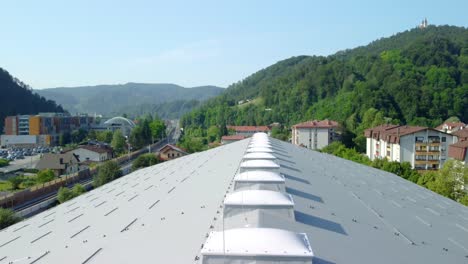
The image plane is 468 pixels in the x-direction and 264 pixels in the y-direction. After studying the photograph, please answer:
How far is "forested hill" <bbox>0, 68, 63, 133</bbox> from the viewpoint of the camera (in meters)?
73.8

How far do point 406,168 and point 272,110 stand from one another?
169 ft

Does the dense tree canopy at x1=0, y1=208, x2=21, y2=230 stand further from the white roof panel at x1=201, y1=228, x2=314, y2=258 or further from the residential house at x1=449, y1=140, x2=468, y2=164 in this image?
the residential house at x1=449, y1=140, x2=468, y2=164

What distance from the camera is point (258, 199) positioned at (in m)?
4.71

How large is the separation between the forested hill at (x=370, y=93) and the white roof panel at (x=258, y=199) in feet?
131

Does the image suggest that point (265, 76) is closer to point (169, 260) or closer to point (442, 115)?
point (442, 115)

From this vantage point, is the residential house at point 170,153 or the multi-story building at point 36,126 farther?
the multi-story building at point 36,126

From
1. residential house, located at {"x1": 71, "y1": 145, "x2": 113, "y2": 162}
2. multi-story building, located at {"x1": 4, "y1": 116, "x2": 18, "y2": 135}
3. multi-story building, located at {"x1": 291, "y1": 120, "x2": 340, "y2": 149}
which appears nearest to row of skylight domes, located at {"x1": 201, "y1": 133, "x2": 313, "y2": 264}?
residential house, located at {"x1": 71, "y1": 145, "x2": 113, "y2": 162}

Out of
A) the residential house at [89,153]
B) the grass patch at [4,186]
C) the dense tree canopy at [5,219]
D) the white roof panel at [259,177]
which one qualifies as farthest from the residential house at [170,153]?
the white roof panel at [259,177]

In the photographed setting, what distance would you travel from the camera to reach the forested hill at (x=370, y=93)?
54.7 m

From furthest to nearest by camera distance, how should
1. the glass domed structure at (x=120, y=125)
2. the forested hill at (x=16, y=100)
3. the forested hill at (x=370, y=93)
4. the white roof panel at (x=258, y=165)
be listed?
the glass domed structure at (x=120, y=125) → the forested hill at (x=16, y=100) → the forested hill at (x=370, y=93) → the white roof panel at (x=258, y=165)

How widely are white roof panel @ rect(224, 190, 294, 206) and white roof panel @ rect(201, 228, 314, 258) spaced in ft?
2.94

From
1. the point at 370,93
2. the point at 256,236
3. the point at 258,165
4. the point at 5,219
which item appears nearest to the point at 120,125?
the point at 370,93

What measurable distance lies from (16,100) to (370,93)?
2498 inches

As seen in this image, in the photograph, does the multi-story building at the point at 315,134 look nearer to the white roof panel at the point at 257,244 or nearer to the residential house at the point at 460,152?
the residential house at the point at 460,152
